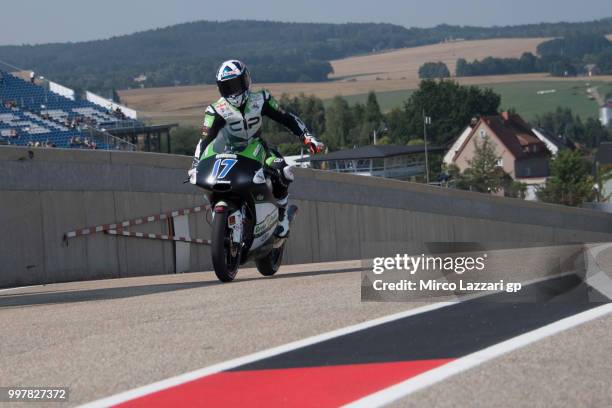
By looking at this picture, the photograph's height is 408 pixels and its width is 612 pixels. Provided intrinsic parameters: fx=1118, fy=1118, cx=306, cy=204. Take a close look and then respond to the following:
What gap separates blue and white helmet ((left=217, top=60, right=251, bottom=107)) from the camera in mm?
10984

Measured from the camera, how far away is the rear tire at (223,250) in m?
10.4

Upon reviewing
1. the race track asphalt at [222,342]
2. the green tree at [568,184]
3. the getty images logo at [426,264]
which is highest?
the getty images logo at [426,264]

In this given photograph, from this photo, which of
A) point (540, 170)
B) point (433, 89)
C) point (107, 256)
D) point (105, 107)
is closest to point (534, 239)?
point (107, 256)

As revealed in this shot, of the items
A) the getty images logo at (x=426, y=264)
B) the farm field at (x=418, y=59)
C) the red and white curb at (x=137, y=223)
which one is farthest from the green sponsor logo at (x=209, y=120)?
the farm field at (x=418, y=59)

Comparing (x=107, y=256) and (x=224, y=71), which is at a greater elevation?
(x=224, y=71)

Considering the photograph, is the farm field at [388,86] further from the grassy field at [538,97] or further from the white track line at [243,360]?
the white track line at [243,360]

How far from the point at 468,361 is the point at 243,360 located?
1285 mm

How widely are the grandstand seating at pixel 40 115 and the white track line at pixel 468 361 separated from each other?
31730 mm

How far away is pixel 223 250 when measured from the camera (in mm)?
10500

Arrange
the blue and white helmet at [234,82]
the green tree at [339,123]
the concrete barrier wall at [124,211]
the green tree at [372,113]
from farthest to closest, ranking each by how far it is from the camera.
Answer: the green tree at [372,113]
the green tree at [339,123]
the concrete barrier wall at [124,211]
the blue and white helmet at [234,82]

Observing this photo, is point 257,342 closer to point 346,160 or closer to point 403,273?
point 403,273

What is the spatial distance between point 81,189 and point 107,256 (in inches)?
52.6

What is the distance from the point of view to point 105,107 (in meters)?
46.7

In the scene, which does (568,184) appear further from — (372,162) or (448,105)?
(448,105)
